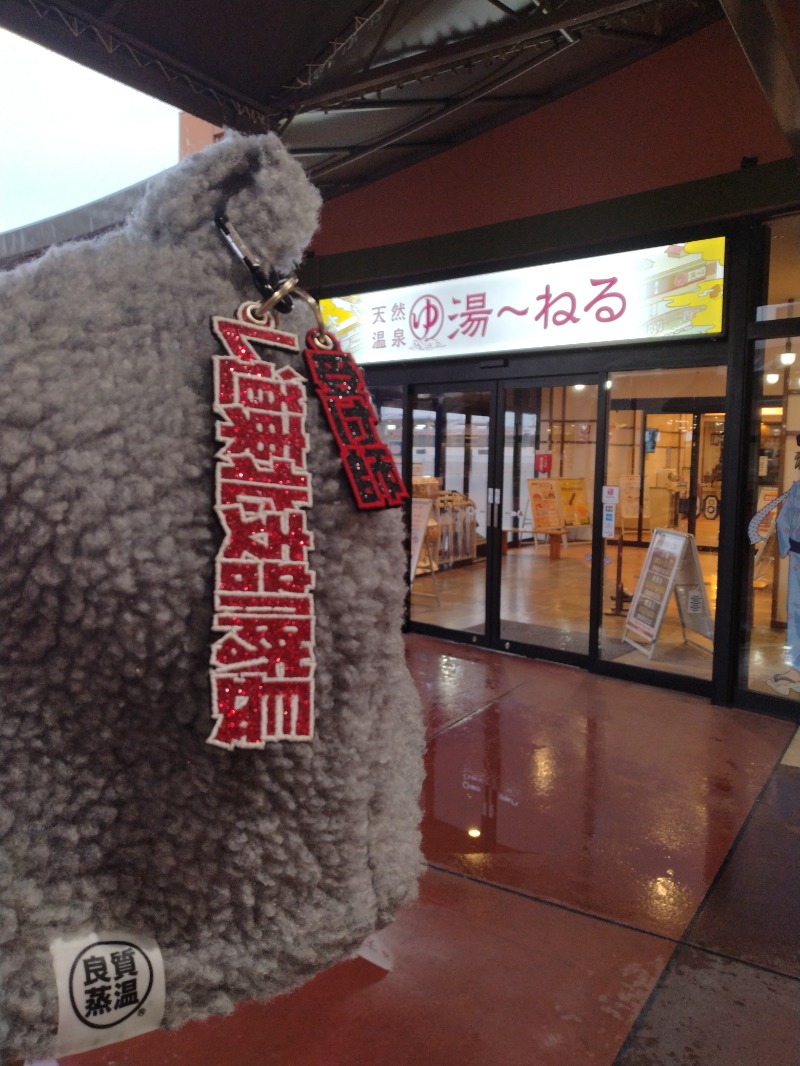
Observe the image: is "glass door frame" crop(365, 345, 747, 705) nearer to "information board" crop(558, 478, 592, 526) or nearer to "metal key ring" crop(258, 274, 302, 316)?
"information board" crop(558, 478, 592, 526)

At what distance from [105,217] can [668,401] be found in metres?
5.25

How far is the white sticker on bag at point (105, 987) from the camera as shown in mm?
537

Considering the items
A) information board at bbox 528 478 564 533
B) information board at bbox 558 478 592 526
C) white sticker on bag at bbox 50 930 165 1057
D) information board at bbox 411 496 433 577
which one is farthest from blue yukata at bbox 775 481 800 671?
white sticker on bag at bbox 50 930 165 1057

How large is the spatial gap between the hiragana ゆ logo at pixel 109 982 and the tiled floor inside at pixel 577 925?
Result: 3.19 feet

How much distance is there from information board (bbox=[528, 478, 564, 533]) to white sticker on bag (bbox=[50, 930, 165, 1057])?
6.07 m

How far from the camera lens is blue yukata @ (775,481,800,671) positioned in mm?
4777

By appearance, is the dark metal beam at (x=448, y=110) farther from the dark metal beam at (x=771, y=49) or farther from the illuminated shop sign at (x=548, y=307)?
the dark metal beam at (x=771, y=49)

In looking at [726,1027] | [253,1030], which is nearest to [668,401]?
[726,1027]

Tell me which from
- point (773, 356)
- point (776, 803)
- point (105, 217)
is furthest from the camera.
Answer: point (773, 356)

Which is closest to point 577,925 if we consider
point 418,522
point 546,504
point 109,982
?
point 109,982

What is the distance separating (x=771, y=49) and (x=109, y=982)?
10.6 ft

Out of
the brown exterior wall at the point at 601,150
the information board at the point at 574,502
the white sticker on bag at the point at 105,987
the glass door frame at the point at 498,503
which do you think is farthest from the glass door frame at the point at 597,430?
the white sticker on bag at the point at 105,987

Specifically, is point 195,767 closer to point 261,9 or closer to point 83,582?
point 83,582

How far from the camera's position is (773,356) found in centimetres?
480
